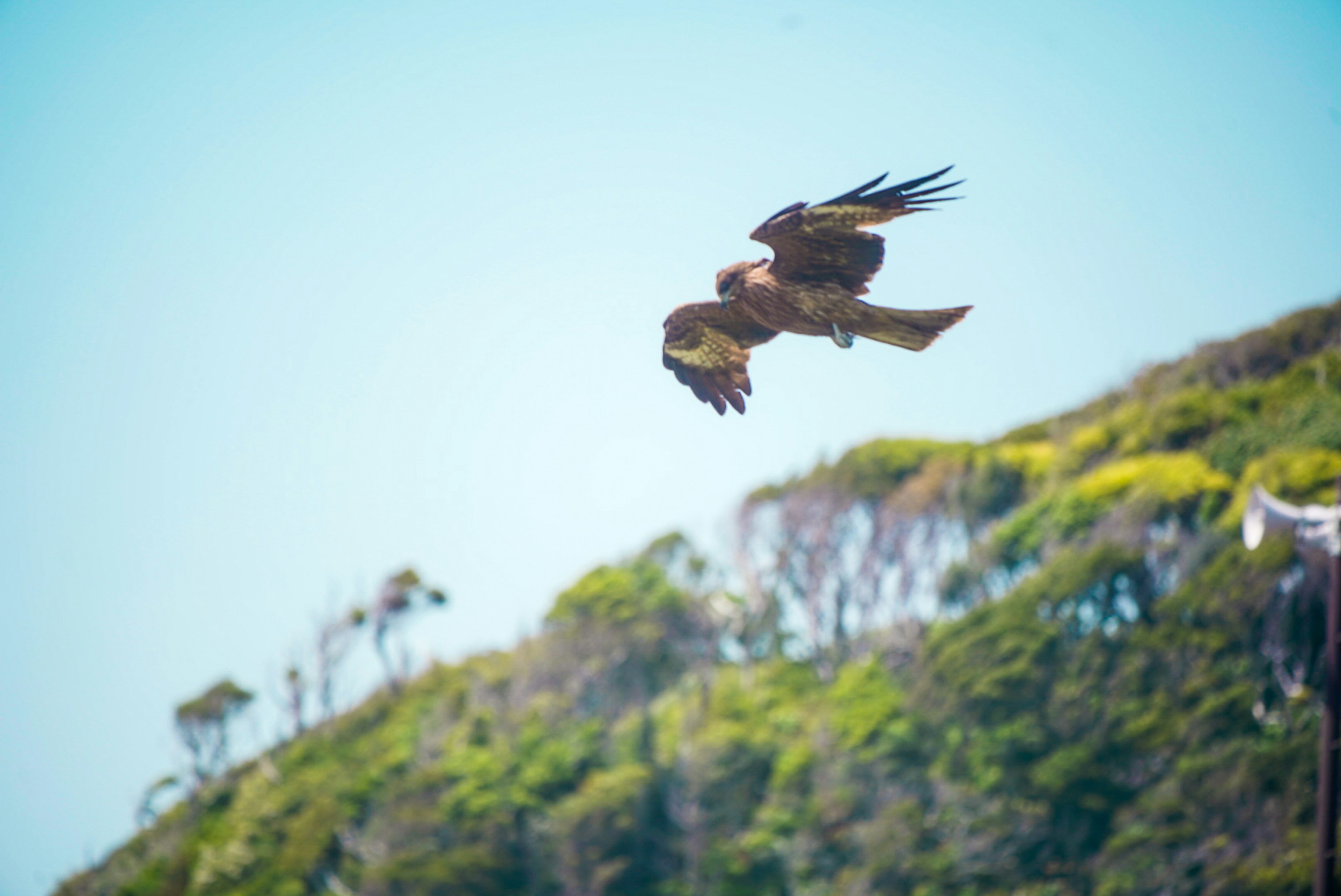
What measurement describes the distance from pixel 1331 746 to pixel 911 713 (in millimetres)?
13997

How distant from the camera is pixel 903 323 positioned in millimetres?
5824

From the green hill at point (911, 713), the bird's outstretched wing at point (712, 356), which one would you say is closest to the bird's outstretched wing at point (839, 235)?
the bird's outstretched wing at point (712, 356)

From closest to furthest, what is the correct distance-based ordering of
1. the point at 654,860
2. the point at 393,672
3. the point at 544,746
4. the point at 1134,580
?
1. the point at 1134,580
2. the point at 654,860
3. the point at 544,746
4. the point at 393,672

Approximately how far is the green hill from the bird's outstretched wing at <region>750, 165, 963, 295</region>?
13.1 meters

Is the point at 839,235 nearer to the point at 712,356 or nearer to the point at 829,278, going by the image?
the point at 829,278

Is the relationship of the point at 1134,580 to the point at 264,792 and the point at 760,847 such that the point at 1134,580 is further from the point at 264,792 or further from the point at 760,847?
the point at 264,792

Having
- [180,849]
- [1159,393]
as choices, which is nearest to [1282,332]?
[1159,393]

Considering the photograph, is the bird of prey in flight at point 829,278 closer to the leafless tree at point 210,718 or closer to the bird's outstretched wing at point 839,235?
the bird's outstretched wing at point 839,235

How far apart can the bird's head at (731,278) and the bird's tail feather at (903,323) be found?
541mm

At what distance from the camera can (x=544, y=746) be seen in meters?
28.7

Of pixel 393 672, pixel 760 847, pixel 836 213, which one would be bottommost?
pixel 760 847

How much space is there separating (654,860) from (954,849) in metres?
7.29

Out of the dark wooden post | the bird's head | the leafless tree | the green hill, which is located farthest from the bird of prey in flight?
the leafless tree

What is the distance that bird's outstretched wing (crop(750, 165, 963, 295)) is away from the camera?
547 centimetres
